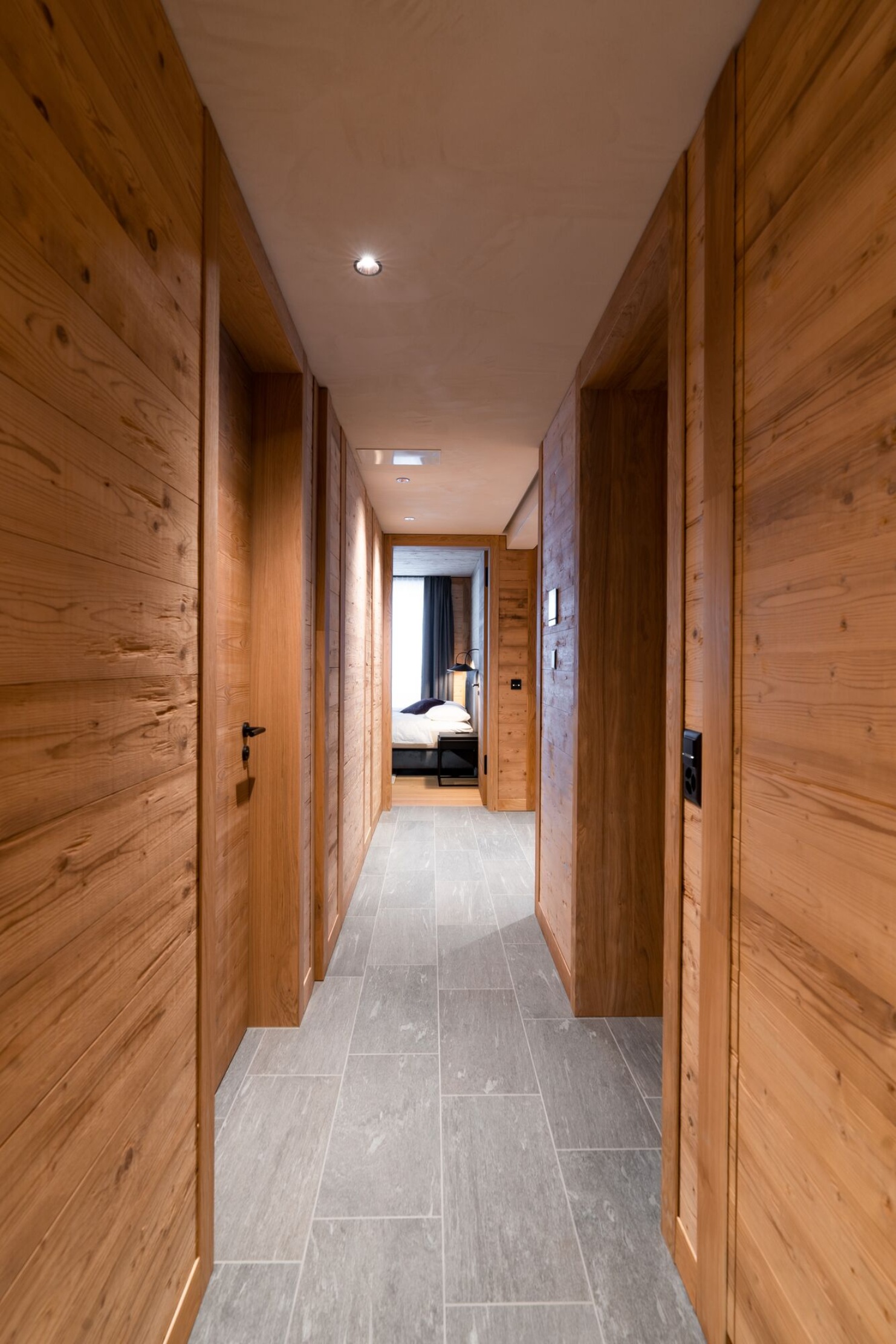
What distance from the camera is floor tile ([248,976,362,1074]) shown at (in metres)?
2.05

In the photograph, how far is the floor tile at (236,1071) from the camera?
1.88 meters

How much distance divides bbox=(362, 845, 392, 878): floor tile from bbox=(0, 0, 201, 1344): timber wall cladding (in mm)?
2716

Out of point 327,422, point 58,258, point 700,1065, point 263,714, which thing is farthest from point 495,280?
point 700,1065

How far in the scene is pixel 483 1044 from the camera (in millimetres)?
2184

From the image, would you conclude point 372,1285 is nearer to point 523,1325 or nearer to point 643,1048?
point 523,1325

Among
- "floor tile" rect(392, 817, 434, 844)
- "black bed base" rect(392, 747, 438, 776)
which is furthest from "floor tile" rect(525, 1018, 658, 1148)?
"black bed base" rect(392, 747, 438, 776)

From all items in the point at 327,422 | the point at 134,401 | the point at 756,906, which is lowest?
the point at 756,906

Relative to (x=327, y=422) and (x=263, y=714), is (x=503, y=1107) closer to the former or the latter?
(x=263, y=714)

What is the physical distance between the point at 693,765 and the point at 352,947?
6.97 feet

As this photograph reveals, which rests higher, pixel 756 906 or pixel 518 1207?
pixel 756 906

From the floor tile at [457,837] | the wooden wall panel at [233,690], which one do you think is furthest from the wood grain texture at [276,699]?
the floor tile at [457,837]

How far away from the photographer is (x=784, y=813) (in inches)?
39.2

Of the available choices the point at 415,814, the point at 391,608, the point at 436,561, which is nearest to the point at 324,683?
the point at 391,608

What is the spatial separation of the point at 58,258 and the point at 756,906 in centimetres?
132
